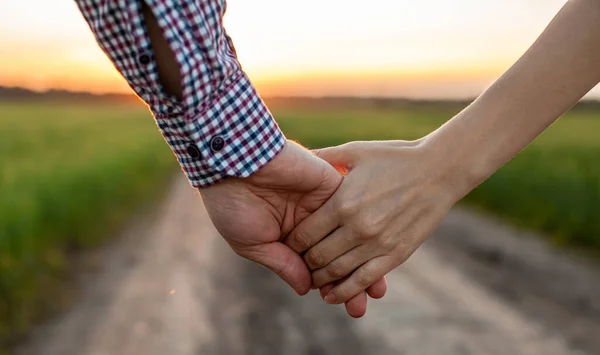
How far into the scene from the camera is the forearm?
1.81 meters

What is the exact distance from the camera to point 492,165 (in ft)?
6.60

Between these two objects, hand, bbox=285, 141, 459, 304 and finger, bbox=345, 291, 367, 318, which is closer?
hand, bbox=285, 141, 459, 304

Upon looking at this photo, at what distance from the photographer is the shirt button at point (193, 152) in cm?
170

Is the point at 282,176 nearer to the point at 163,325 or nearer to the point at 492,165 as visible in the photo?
the point at 492,165

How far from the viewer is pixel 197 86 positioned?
5.02ft

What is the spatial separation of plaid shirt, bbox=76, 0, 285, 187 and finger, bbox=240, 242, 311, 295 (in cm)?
40

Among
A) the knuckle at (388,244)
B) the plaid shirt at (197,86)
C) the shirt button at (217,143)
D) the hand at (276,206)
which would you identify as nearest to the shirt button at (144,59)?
the plaid shirt at (197,86)

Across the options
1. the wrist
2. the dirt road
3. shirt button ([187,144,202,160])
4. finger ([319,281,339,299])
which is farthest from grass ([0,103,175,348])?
the wrist

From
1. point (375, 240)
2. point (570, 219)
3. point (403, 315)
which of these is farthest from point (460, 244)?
point (375, 240)

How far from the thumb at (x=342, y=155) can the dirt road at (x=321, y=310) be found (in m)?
1.40

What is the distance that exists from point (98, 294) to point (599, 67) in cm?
367

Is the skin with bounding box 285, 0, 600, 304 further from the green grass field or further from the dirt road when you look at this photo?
the green grass field

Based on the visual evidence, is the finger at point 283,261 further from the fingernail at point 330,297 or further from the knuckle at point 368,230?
the knuckle at point 368,230

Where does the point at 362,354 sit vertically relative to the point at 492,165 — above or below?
below
